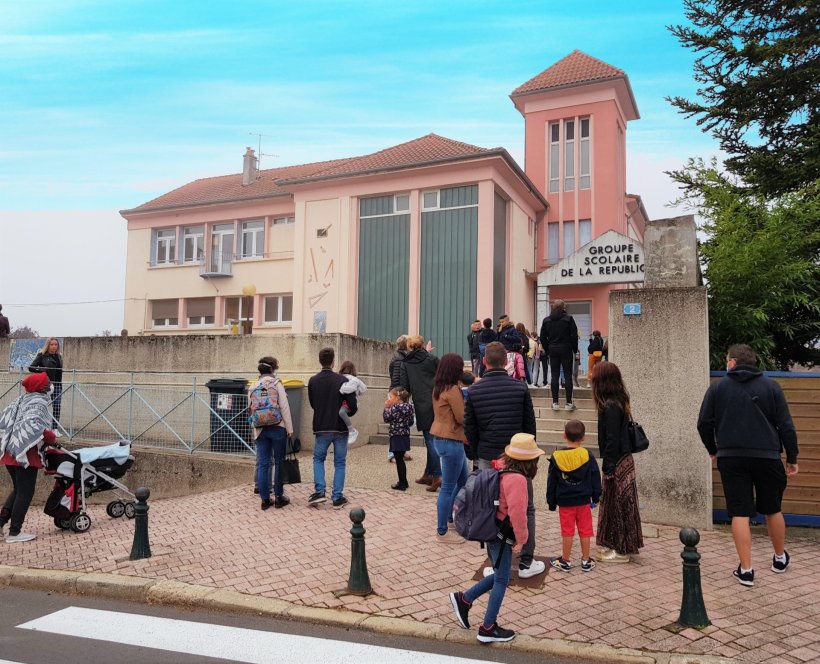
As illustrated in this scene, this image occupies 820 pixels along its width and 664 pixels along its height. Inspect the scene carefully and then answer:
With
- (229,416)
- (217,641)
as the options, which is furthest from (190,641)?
(229,416)

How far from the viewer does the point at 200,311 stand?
31141 mm

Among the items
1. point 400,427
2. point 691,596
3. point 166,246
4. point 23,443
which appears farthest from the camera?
point 166,246

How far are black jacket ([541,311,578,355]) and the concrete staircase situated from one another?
3.84 ft

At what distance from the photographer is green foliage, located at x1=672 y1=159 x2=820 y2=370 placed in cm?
938

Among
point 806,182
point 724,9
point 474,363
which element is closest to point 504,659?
point 474,363

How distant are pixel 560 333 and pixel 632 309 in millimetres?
3784

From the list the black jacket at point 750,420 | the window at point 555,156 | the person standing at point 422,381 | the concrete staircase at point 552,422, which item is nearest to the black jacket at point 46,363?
the concrete staircase at point 552,422

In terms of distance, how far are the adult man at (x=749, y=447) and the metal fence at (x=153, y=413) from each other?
7497 mm

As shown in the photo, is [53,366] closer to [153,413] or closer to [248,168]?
[153,413]

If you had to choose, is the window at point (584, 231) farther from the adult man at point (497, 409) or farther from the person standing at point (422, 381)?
the adult man at point (497, 409)

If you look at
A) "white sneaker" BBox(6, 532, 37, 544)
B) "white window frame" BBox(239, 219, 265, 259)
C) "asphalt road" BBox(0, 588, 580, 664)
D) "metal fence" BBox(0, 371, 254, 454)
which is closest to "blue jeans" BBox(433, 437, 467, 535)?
"asphalt road" BBox(0, 588, 580, 664)

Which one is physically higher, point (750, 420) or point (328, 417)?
point (750, 420)

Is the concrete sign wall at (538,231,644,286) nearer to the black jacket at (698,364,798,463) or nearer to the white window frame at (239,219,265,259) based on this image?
the black jacket at (698,364,798,463)

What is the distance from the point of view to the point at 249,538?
23.2 ft
